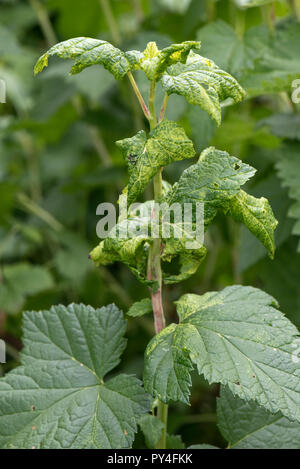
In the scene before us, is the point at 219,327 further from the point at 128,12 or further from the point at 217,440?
the point at 128,12

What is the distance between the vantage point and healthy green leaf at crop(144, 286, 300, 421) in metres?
0.63

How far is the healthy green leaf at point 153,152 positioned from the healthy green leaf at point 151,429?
307 mm

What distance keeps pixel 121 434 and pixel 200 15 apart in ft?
3.81

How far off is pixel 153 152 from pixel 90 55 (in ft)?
0.44

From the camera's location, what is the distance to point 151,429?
73cm

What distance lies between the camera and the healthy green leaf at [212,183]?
67 cm

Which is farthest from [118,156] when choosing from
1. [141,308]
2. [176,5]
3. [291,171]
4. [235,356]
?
[235,356]

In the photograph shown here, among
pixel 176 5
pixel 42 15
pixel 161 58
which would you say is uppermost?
pixel 42 15

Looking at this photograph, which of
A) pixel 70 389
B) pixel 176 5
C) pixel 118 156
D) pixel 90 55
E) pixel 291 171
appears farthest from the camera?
pixel 118 156

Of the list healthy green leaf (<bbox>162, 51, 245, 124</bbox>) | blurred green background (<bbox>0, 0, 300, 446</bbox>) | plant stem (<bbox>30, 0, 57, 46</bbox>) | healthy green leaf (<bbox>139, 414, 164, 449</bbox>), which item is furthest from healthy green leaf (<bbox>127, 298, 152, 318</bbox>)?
plant stem (<bbox>30, 0, 57, 46</bbox>)

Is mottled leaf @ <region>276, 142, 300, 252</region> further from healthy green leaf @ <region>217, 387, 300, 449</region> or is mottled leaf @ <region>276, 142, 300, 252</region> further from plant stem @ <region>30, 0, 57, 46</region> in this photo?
plant stem @ <region>30, 0, 57, 46</region>

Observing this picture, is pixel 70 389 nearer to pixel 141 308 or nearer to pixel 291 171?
pixel 141 308

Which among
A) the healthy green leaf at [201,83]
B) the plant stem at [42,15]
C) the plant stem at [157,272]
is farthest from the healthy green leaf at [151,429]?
the plant stem at [42,15]

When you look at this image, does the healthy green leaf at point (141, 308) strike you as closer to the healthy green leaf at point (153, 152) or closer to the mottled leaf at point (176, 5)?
the healthy green leaf at point (153, 152)
